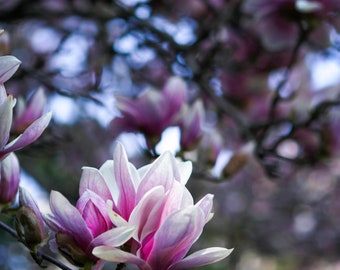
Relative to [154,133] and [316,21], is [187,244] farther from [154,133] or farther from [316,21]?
[316,21]

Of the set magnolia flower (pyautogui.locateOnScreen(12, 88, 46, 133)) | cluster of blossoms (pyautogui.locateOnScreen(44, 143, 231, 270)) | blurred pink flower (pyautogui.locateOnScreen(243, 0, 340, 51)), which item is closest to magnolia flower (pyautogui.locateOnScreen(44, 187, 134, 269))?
cluster of blossoms (pyautogui.locateOnScreen(44, 143, 231, 270))

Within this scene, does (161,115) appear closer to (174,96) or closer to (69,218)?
(174,96)

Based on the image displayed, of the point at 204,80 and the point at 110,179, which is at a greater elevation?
the point at 110,179

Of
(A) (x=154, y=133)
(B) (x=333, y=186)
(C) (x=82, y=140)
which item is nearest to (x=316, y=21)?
(A) (x=154, y=133)

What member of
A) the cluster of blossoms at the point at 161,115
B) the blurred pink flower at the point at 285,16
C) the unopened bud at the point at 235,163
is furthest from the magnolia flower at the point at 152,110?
the blurred pink flower at the point at 285,16

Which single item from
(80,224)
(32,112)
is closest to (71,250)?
(80,224)

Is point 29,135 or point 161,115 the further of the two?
point 161,115

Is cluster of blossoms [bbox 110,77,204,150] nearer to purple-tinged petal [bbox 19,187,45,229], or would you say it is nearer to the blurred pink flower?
the blurred pink flower
